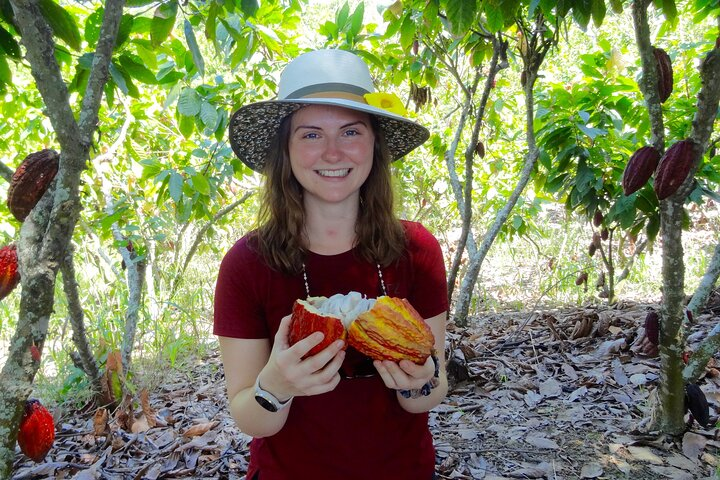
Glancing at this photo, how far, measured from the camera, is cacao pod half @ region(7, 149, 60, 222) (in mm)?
1225

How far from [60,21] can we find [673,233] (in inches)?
71.3

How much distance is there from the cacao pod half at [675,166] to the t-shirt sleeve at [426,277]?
2.28 feet

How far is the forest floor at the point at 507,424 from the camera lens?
6.58 feet

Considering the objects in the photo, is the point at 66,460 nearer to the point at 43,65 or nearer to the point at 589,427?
the point at 43,65

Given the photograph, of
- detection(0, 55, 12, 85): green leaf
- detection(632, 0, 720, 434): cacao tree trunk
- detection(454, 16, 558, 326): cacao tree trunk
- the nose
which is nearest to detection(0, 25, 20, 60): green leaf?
detection(0, 55, 12, 85): green leaf

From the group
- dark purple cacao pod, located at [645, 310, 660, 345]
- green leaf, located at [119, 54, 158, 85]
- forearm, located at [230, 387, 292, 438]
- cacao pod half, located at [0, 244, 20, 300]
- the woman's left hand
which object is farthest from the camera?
dark purple cacao pod, located at [645, 310, 660, 345]

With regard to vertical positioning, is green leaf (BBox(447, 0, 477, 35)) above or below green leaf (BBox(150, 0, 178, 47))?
above

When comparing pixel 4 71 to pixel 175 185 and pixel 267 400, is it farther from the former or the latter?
pixel 267 400

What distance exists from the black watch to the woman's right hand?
0.02 meters

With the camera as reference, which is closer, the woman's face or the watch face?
the watch face

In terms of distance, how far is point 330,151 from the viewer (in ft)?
4.35

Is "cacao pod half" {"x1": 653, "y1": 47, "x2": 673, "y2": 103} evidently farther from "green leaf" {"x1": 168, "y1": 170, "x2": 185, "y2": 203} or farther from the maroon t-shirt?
"green leaf" {"x1": 168, "y1": 170, "x2": 185, "y2": 203}

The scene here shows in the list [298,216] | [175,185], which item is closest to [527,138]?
[175,185]

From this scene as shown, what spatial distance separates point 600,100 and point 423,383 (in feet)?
7.51
